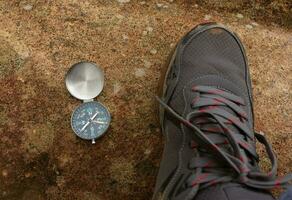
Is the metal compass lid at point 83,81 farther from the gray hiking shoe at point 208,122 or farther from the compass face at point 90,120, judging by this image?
the gray hiking shoe at point 208,122

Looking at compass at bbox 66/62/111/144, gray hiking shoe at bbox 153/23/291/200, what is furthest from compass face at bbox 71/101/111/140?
gray hiking shoe at bbox 153/23/291/200

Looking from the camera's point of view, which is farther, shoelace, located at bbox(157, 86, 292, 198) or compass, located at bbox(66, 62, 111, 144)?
compass, located at bbox(66, 62, 111, 144)

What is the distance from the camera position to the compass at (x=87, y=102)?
1.80 meters

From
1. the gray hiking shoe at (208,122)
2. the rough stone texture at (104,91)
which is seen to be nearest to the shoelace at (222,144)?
the gray hiking shoe at (208,122)

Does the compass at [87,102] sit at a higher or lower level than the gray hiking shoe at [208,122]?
lower

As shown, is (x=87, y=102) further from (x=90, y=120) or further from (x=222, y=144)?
(x=222, y=144)

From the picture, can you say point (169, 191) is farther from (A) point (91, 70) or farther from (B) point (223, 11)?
(B) point (223, 11)

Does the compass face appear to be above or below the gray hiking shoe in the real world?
below

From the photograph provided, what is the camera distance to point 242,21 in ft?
6.75

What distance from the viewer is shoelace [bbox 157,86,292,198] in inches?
57.9

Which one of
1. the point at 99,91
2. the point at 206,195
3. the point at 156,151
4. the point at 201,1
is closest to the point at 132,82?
the point at 99,91

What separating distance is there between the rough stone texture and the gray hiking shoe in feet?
0.49

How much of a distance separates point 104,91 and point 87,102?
0.10m

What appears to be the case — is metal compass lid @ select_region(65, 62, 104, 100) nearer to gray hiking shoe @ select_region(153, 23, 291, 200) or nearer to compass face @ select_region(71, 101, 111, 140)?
compass face @ select_region(71, 101, 111, 140)
